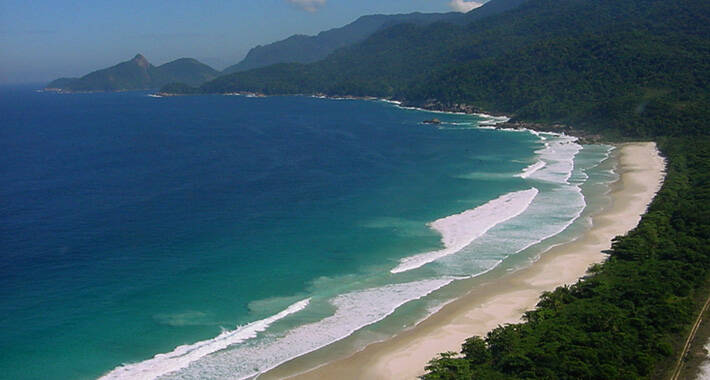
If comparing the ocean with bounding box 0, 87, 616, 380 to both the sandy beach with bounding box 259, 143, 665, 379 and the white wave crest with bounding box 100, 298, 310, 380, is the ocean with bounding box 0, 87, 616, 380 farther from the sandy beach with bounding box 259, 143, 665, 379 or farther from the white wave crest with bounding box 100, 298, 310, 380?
the sandy beach with bounding box 259, 143, 665, 379

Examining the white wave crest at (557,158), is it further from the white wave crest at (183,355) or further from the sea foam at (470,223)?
the white wave crest at (183,355)

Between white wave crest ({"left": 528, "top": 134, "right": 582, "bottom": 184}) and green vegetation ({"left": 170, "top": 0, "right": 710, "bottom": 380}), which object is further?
white wave crest ({"left": 528, "top": 134, "right": 582, "bottom": 184})

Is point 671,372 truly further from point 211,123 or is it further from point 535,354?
point 211,123

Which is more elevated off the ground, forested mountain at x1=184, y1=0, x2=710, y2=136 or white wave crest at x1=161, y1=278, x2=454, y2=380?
forested mountain at x1=184, y1=0, x2=710, y2=136

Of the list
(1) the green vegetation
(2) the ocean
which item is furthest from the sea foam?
(1) the green vegetation

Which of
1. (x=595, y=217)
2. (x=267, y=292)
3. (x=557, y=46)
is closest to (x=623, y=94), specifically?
(x=557, y=46)

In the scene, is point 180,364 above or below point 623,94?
below
